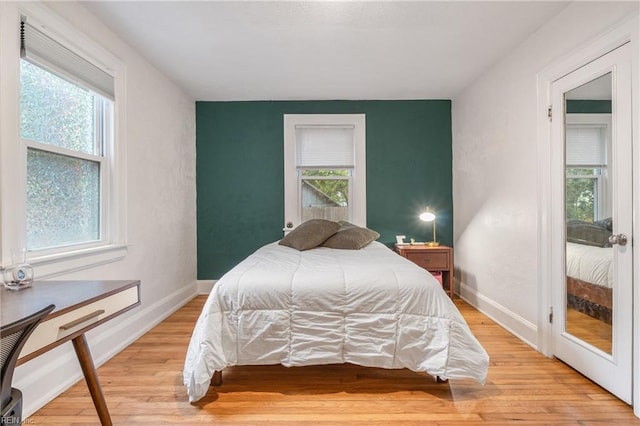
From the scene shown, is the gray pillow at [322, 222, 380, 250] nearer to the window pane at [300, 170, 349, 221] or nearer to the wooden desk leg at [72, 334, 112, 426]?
the window pane at [300, 170, 349, 221]

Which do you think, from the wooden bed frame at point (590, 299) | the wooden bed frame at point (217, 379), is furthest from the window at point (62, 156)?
the wooden bed frame at point (590, 299)

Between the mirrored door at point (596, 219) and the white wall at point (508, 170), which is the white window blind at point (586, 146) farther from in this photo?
the white wall at point (508, 170)

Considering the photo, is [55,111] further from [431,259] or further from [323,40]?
[431,259]

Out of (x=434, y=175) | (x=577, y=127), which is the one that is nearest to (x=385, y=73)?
(x=434, y=175)

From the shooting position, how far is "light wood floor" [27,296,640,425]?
169 cm

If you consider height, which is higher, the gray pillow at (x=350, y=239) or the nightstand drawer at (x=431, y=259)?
the gray pillow at (x=350, y=239)

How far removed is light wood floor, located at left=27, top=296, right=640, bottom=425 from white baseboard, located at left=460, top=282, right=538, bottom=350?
0.82ft

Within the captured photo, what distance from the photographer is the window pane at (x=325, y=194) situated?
4086mm

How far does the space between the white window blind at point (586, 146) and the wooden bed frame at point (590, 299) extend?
0.78 meters

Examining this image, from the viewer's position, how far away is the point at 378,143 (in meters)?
4.09

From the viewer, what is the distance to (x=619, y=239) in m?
1.81

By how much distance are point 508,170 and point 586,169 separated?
0.83 m

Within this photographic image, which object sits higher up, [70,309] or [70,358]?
[70,309]

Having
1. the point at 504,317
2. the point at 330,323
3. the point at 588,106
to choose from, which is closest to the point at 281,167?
the point at 330,323
